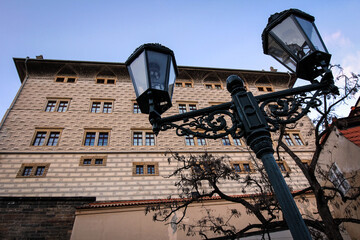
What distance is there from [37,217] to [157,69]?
9734 millimetres

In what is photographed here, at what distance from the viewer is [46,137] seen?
47.9 feet

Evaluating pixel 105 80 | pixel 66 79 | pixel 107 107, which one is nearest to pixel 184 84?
pixel 105 80

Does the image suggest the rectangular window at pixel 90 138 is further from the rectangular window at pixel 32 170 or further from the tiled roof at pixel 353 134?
the tiled roof at pixel 353 134

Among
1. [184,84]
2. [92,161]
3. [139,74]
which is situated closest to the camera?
[139,74]

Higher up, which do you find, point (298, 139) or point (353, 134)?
point (298, 139)

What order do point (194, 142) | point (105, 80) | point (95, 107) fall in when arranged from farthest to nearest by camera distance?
1. point (105, 80)
2. point (95, 107)
3. point (194, 142)

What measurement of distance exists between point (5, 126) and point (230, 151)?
46.8 feet

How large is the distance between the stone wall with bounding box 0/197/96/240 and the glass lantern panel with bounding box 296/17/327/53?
997 centimetres

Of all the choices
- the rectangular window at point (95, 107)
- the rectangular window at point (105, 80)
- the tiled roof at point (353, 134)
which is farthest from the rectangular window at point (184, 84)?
the tiled roof at point (353, 134)

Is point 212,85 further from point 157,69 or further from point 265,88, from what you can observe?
point 157,69

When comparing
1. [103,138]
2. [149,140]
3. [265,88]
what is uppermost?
[265,88]

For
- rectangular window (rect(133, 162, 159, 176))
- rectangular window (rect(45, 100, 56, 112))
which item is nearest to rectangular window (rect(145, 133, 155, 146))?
rectangular window (rect(133, 162, 159, 176))

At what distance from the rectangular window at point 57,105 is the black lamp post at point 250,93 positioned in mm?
15760

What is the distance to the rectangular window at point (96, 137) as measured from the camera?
48.9 ft
